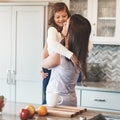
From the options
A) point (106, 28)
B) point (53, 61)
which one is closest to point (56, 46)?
point (53, 61)

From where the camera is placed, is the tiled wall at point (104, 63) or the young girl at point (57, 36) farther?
the tiled wall at point (104, 63)

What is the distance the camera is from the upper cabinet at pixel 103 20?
438 cm

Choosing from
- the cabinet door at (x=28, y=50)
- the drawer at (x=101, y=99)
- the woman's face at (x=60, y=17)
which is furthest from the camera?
the cabinet door at (x=28, y=50)

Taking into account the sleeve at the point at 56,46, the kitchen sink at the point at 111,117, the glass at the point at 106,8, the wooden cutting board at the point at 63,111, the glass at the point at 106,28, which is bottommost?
the kitchen sink at the point at 111,117

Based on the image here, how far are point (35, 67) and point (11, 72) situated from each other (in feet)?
1.15

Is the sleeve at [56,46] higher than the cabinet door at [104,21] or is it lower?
lower

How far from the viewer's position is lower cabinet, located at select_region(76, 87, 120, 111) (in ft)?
13.2

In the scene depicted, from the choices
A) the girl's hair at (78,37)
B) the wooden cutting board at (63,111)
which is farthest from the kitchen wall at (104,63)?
the wooden cutting board at (63,111)

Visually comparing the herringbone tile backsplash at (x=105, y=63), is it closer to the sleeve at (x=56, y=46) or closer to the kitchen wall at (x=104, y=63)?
the kitchen wall at (x=104, y=63)

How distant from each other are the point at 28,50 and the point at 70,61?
2007 mm

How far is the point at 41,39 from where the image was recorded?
14.8 ft

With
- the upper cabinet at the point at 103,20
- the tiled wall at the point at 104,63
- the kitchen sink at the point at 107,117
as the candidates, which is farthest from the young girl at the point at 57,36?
the tiled wall at the point at 104,63

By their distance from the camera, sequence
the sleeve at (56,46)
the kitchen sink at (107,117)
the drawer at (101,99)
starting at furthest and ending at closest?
1. the drawer at (101,99)
2. the sleeve at (56,46)
3. the kitchen sink at (107,117)

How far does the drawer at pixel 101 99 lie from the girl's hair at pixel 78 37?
150 centimetres
